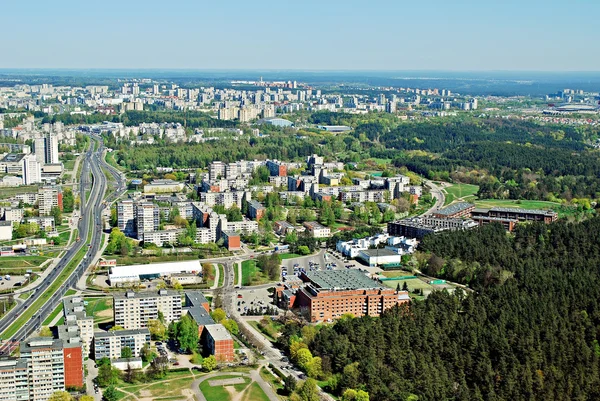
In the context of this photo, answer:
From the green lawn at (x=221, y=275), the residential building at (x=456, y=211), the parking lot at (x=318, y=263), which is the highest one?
the residential building at (x=456, y=211)

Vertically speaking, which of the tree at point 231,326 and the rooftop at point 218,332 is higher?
the rooftop at point 218,332

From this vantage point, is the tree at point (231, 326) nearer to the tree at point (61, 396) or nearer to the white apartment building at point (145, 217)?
the tree at point (61, 396)

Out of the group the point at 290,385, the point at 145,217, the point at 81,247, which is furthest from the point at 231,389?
the point at 145,217

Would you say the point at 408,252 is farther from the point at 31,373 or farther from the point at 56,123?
the point at 56,123

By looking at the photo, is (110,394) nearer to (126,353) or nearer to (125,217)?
(126,353)

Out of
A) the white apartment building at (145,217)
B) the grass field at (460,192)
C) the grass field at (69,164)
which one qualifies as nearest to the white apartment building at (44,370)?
the white apartment building at (145,217)

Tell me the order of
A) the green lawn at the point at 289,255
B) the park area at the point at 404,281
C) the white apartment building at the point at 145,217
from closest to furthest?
the park area at the point at 404,281 < the green lawn at the point at 289,255 < the white apartment building at the point at 145,217
